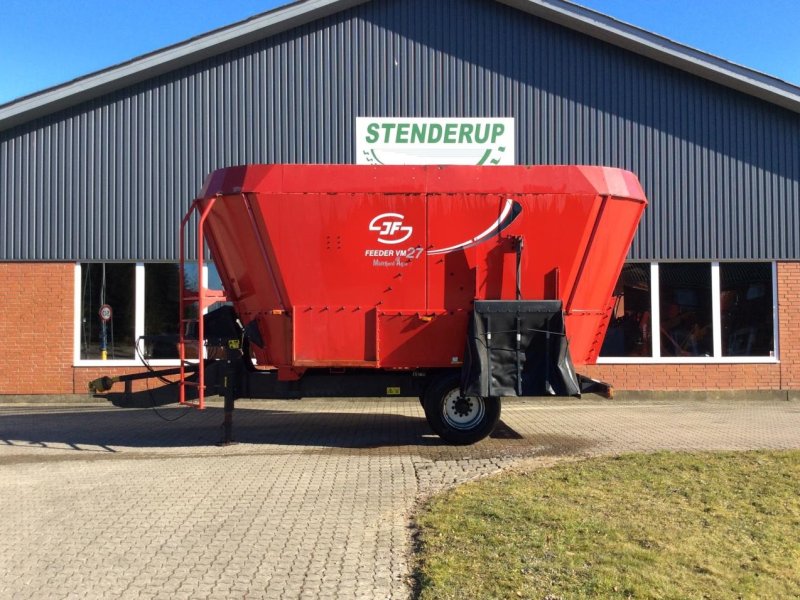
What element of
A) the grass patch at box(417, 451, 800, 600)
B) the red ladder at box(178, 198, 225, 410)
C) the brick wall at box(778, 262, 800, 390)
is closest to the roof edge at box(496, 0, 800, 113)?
the brick wall at box(778, 262, 800, 390)

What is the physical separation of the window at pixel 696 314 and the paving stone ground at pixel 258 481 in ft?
3.80

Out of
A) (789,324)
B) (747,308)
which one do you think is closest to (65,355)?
(747,308)

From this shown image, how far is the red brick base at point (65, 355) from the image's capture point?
13477 millimetres

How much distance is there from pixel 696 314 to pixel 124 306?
439 inches

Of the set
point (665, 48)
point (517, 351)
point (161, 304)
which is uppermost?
point (665, 48)

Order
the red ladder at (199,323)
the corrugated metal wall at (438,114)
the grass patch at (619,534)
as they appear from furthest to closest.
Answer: the corrugated metal wall at (438,114) < the red ladder at (199,323) < the grass patch at (619,534)

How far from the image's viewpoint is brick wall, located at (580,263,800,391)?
13.7 meters

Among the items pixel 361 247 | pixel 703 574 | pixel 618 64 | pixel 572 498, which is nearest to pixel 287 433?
pixel 361 247

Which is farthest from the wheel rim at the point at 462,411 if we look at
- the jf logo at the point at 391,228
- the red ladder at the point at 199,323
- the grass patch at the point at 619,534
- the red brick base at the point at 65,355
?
the red brick base at the point at 65,355

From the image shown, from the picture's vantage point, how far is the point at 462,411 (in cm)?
887

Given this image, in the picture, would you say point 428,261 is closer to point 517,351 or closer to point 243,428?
point 517,351

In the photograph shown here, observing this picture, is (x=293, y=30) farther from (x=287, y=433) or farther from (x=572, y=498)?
(x=572, y=498)

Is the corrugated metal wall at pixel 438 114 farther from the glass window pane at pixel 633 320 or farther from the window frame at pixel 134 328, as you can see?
the window frame at pixel 134 328

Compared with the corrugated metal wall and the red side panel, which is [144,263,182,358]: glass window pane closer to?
the corrugated metal wall
